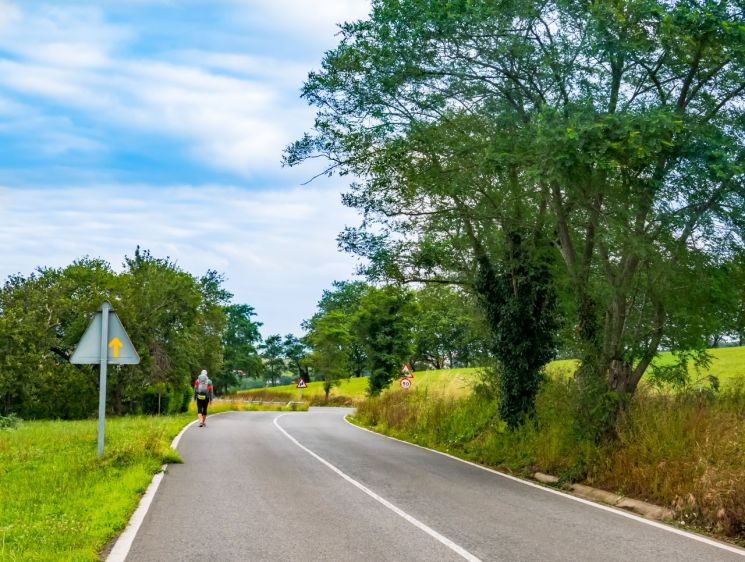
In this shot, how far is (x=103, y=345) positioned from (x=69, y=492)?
3.44 metres

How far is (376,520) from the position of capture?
8.99 m

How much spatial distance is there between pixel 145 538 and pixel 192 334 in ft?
121

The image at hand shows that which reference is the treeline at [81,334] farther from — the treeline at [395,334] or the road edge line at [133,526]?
the road edge line at [133,526]

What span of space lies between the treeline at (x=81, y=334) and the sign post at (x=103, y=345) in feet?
81.9

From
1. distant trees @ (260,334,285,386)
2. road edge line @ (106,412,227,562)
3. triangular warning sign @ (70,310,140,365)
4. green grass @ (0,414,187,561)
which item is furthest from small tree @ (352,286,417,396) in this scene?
distant trees @ (260,334,285,386)

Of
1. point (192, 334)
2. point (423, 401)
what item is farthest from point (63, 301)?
point (423, 401)

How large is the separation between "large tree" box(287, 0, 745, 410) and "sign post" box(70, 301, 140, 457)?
5642 millimetres

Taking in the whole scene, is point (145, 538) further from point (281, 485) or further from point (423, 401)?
point (423, 401)

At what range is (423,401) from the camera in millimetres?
26344

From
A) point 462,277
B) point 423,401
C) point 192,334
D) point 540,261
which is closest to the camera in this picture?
point 540,261

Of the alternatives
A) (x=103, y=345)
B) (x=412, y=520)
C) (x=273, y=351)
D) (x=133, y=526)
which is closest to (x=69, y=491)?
(x=133, y=526)

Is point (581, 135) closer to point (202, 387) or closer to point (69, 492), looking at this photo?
point (69, 492)

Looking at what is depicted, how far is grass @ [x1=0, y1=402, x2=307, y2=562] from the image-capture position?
23.7 feet

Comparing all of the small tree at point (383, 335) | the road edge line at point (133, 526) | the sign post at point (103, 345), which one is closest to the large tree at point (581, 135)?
the sign post at point (103, 345)
